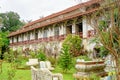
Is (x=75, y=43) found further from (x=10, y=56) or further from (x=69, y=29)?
(x=10, y=56)

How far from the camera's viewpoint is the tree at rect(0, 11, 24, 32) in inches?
2596

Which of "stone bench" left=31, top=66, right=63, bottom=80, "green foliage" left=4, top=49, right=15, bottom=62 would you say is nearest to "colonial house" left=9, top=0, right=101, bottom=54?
"green foliage" left=4, top=49, right=15, bottom=62

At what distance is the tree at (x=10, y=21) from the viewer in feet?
216

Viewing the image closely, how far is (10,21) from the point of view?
6869 cm

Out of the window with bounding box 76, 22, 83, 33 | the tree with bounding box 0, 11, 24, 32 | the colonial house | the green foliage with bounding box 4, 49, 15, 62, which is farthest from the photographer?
the tree with bounding box 0, 11, 24, 32

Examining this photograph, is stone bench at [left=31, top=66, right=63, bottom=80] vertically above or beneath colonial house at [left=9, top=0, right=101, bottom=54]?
beneath

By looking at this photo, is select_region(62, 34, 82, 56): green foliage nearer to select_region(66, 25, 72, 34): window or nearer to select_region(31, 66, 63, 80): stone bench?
select_region(66, 25, 72, 34): window

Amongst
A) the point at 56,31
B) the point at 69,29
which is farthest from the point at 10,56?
the point at 56,31

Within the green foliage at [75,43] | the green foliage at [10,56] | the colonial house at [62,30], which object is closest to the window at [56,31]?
the colonial house at [62,30]

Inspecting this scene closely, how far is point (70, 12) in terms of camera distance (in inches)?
1277

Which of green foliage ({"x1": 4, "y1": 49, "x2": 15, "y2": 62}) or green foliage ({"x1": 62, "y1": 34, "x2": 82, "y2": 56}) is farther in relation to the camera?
green foliage ({"x1": 62, "y1": 34, "x2": 82, "y2": 56})

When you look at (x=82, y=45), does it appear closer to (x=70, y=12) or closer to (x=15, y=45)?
(x=70, y=12)

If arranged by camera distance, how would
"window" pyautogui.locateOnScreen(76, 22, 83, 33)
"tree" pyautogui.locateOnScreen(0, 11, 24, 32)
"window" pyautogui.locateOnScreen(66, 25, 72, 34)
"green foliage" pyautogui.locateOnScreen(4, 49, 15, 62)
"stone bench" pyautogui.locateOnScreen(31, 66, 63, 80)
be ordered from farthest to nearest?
1. "tree" pyautogui.locateOnScreen(0, 11, 24, 32)
2. "window" pyautogui.locateOnScreen(66, 25, 72, 34)
3. "window" pyautogui.locateOnScreen(76, 22, 83, 33)
4. "green foliage" pyautogui.locateOnScreen(4, 49, 15, 62)
5. "stone bench" pyautogui.locateOnScreen(31, 66, 63, 80)

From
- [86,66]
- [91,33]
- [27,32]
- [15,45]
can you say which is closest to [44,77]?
[86,66]
